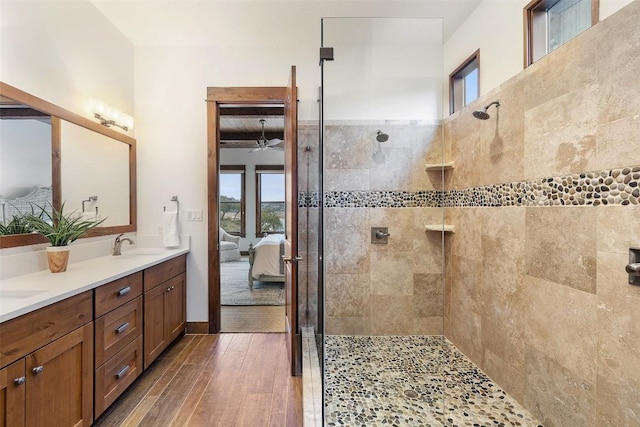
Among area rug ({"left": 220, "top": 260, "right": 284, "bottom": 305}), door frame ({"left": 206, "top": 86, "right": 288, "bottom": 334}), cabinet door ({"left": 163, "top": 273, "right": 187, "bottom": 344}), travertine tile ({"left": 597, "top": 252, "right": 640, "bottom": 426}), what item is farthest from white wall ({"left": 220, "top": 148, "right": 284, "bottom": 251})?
travertine tile ({"left": 597, "top": 252, "right": 640, "bottom": 426})

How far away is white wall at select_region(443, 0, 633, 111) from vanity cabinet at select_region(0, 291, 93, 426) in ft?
8.94

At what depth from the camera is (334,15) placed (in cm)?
241

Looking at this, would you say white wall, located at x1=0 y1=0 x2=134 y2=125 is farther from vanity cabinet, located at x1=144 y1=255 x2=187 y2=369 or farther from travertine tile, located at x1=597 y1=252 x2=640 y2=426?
travertine tile, located at x1=597 y1=252 x2=640 y2=426

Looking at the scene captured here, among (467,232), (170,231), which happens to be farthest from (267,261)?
(467,232)

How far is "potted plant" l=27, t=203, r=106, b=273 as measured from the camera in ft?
5.92

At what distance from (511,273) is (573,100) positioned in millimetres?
972

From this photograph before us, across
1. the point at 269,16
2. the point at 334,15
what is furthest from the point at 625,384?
the point at 269,16

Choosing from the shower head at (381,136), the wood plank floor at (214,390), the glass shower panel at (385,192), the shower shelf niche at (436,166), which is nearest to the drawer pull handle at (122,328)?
the wood plank floor at (214,390)

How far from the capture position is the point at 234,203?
7840 mm

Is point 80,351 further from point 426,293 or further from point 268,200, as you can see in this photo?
point 268,200

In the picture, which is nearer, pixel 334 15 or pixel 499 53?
pixel 499 53

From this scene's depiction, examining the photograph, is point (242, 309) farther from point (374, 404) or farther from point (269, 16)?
point (269, 16)

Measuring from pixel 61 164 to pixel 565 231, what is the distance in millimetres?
2990

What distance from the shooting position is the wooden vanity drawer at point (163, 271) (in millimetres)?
Result: 2166
